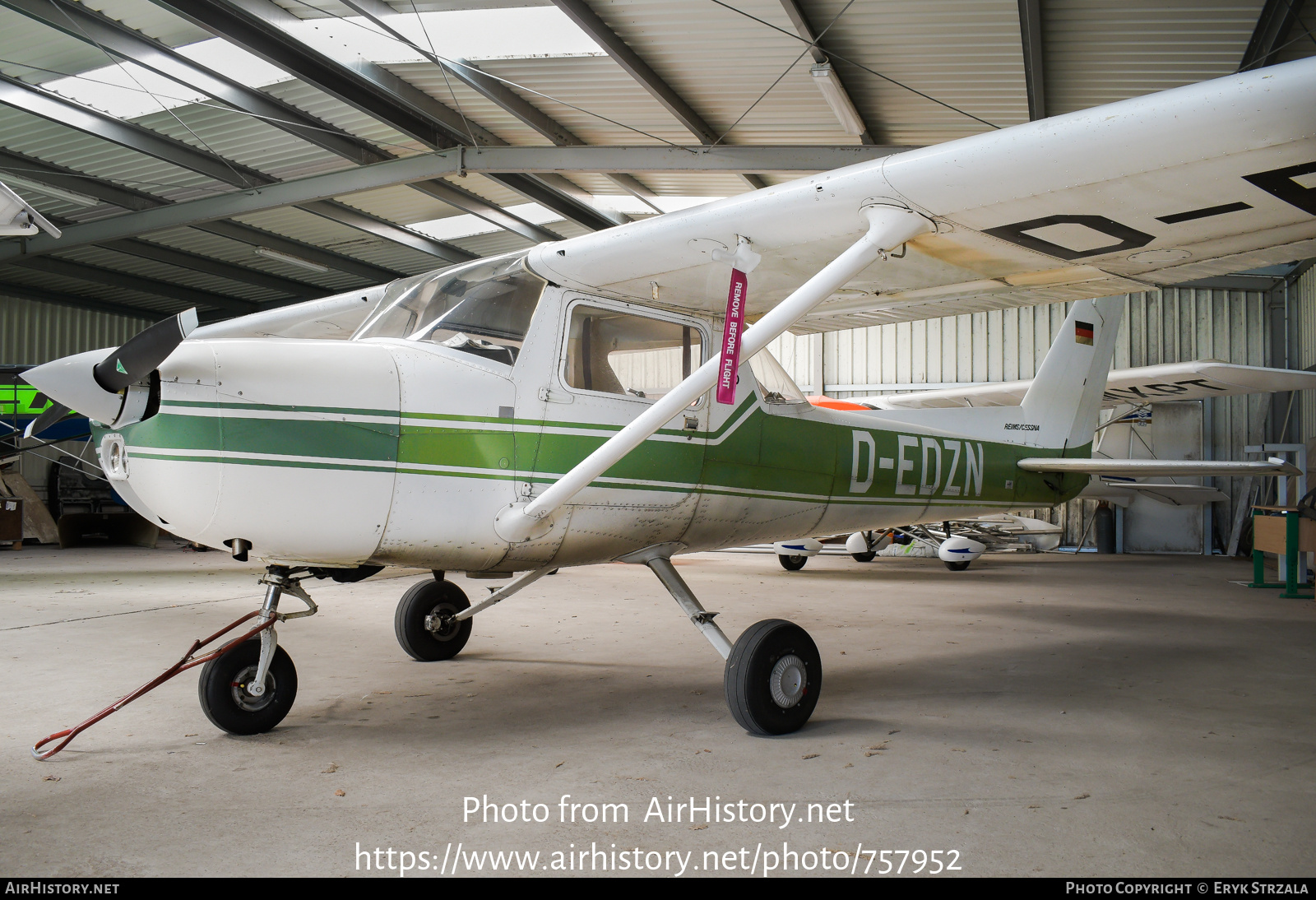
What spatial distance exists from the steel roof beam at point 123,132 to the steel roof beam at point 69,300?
6.38 m

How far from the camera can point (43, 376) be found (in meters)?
2.98

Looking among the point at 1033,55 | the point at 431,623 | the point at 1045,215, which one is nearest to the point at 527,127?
the point at 1033,55

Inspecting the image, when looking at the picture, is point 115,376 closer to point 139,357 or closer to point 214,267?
point 139,357

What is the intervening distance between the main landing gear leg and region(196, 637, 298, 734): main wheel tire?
1.90m

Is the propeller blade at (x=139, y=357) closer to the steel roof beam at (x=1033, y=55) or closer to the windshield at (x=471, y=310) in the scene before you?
the windshield at (x=471, y=310)

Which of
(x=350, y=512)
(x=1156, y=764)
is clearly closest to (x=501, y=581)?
(x=350, y=512)

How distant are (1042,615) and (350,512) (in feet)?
22.4

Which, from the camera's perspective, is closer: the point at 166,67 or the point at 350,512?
the point at 350,512

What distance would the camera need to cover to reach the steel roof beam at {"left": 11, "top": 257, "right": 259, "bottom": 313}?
15.9 meters

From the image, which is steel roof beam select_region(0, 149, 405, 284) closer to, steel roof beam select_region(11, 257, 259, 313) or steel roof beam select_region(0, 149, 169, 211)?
steel roof beam select_region(0, 149, 169, 211)

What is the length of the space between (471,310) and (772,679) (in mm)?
2187

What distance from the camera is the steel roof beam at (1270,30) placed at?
662 cm

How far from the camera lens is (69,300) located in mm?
18312

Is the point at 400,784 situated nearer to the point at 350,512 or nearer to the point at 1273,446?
the point at 350,512
